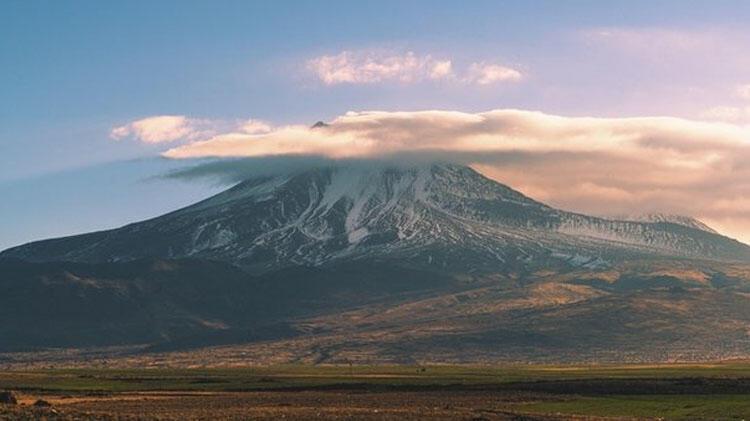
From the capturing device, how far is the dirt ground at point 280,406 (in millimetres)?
75000

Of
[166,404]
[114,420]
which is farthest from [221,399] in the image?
[114,420]

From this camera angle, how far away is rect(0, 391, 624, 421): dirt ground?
7500cm

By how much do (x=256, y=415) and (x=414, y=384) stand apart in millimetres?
53874

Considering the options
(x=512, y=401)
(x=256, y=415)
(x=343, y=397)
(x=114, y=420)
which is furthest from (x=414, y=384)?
(x=114, y=420)

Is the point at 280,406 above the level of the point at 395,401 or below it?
above

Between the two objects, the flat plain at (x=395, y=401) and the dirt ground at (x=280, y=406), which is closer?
the dirt ground at (x=280, y=406)

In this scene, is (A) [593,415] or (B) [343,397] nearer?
(A) [593,415]

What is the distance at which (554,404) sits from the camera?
89.8 meters

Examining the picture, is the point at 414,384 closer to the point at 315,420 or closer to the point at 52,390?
the point at 52,390

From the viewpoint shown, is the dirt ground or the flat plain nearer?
the dirt ground

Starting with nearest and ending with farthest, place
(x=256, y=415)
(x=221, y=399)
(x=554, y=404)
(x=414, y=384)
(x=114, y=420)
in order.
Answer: (x=114, y=420), (x=256, y=415), (x=554, y=404), (x=221, y=399), (x=414, y=384)

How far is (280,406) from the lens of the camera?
8962 centimetres

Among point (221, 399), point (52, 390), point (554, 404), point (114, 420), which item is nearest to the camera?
point (114, 420)

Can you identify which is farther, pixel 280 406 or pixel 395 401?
pixel 395 401
